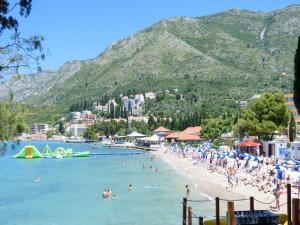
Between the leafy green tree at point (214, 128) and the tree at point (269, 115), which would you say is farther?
the leafy green tree at point (214, 128)

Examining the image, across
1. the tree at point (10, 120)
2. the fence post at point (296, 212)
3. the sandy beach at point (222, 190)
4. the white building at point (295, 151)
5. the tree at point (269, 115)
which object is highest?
the tree at point (269, 115)

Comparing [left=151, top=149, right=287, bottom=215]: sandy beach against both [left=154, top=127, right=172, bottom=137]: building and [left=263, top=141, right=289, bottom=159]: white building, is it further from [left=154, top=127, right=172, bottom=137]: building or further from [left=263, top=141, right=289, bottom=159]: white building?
[left=154, top=127, right=172, bottom=137]: building

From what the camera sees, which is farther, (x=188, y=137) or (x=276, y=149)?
(x=188, y=137)

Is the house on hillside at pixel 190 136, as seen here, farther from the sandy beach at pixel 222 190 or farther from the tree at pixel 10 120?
the tree at pixel 10 120

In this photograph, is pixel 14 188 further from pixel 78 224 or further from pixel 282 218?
pixel 282 218

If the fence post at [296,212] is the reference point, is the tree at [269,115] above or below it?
above

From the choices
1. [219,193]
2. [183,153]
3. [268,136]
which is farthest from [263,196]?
[183,153]

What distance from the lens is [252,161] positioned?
156ft

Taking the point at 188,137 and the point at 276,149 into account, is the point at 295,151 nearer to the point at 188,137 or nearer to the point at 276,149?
the point at 276,149

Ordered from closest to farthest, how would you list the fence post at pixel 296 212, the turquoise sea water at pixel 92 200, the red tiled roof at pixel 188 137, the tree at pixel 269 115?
the fence post at pixel 296 212, the turquoise sea water at pixel 92 200, the tree at pixel 269 115, the red tiled roof at pixel 188 137

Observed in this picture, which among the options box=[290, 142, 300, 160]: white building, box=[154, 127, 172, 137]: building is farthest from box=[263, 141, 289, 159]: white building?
box=[154, 127, 172, 137]: building

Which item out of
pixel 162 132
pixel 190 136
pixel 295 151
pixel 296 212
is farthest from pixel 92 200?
pixel 162 132

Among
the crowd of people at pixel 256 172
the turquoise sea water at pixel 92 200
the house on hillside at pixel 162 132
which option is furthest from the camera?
the house on hillside at pixel 162 132

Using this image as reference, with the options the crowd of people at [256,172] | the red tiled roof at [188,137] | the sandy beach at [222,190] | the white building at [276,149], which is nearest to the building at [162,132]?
the red tiled roof at [188,137]
